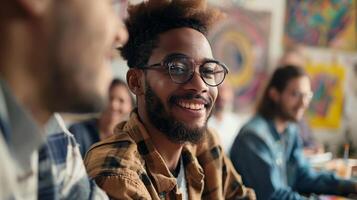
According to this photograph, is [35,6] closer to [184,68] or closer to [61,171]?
[61,171]

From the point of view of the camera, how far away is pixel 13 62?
1.95ft

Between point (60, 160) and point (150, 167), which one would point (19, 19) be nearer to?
point (60, 160)

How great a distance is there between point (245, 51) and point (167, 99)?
2.40 m

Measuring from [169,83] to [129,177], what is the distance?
232 millimetres

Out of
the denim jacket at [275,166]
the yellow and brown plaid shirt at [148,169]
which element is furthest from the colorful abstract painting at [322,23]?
the yellow and brown plaid shirt at [148,169]

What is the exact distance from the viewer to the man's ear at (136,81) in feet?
3.49

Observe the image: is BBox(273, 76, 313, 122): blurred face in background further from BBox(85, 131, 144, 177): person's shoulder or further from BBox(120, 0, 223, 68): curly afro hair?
BBox(85, 131, 144, 177): person's shoulder

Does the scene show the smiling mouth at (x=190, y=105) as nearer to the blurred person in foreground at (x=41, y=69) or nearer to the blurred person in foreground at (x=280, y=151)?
the blurred person in foreground at (x=41, y=69)

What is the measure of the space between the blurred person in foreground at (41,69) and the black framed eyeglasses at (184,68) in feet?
1.17

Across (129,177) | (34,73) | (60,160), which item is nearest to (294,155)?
(129,177)

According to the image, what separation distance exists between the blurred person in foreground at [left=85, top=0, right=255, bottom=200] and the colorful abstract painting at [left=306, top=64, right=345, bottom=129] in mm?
2732

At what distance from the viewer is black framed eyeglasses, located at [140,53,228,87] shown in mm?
1005

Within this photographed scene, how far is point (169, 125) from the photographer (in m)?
1.01

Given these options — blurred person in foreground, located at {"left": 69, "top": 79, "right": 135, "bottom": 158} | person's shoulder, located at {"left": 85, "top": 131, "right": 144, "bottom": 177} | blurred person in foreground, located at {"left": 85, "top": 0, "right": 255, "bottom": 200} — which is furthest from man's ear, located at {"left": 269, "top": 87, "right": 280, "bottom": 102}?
person's shoulder, located at {"left": 85, "top": 131, "right": 144, "bottom": 177}
